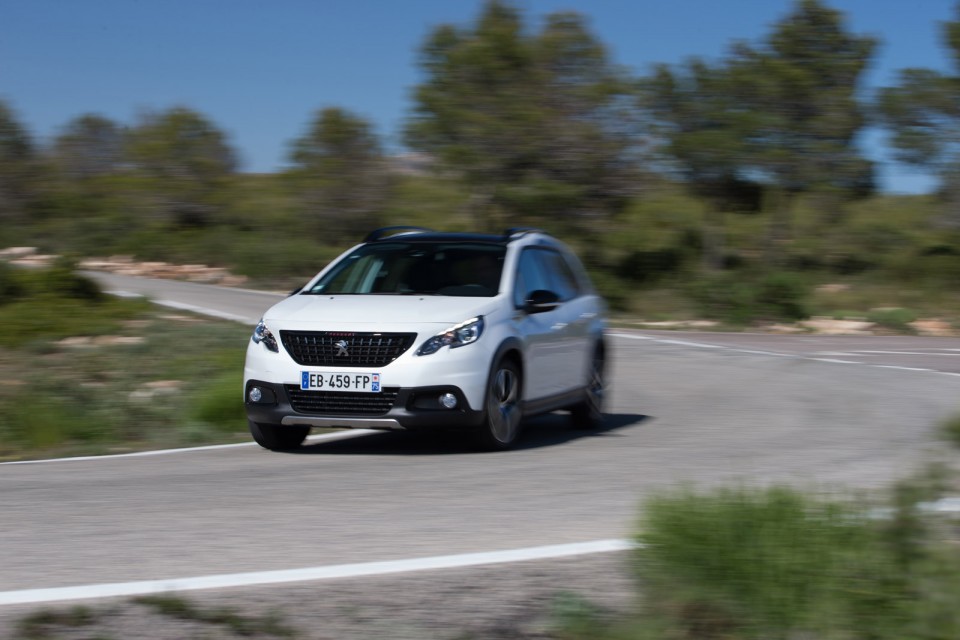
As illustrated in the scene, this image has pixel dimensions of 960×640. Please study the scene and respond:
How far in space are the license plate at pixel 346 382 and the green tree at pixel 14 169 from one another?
46962 millimetres

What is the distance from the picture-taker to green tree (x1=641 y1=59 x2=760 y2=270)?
41.2m

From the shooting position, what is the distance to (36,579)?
18.4 feet

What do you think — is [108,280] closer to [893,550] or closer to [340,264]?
[340,264]

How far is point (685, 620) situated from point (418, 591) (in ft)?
3.83

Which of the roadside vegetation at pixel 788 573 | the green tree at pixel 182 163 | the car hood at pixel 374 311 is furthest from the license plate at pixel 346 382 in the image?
the green tree at pixel 182 163

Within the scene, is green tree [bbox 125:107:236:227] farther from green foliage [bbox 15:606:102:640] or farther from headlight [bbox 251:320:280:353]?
green foliage [bbox 15:606:102:640]

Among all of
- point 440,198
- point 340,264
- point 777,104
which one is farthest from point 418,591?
point 440,198

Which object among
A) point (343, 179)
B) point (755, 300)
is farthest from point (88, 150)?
point (755, 300)

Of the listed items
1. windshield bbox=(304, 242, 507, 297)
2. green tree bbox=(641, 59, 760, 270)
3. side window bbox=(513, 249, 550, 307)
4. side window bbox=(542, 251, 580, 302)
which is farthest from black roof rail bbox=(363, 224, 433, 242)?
green tree bbox=(641, 59, 760, 270)

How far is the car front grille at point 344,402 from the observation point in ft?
32.0

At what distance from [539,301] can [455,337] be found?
127cm

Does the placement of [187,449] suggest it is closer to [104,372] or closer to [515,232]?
[515,232]

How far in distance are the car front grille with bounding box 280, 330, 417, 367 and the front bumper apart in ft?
0.70

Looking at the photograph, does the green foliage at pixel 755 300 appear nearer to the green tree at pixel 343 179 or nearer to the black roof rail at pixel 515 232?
the green tree at pixel 343 179
